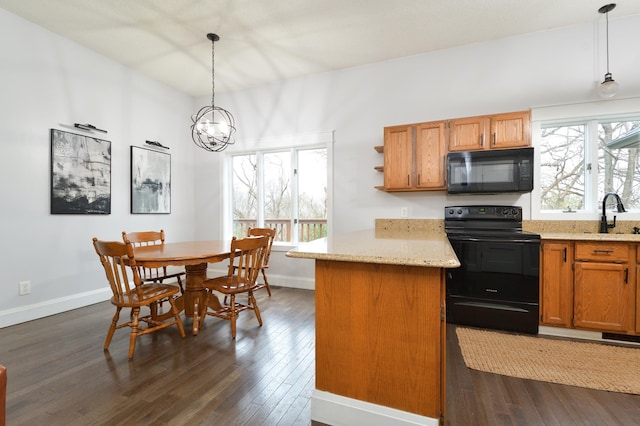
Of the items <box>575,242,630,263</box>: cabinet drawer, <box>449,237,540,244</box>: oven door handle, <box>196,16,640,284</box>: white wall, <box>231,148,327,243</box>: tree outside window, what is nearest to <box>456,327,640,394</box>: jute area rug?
<box>575,242,630,263</box>: cabinet drawer

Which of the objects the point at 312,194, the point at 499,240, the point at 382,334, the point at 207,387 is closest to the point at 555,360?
the point at 499,240

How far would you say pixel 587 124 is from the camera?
301cm

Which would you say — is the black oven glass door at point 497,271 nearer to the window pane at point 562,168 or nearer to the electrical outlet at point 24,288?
the window pane at point 562,168

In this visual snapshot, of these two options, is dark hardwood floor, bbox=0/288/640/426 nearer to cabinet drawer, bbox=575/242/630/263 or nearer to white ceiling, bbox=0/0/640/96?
cabinet drawer, bbox=575/242/630/263

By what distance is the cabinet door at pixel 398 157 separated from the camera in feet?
10.6

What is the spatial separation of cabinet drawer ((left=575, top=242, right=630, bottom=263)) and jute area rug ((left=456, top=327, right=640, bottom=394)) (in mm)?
713

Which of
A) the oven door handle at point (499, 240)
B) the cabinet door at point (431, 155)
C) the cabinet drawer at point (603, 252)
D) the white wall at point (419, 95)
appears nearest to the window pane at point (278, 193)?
the white wall at point (419, 95)

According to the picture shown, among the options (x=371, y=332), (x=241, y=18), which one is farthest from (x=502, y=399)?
(x=241, y=18)

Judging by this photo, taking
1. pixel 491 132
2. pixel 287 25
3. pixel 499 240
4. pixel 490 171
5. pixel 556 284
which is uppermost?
pixel 287 25

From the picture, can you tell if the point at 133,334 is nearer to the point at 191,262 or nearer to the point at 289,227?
the point at 191,262

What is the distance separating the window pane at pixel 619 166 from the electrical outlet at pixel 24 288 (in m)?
5.95

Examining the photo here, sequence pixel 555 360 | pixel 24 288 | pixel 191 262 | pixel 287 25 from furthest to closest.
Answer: pixel 287 25 → pixel 24 288 → pixel 191 262 → pixel 555 360

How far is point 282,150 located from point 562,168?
3504mm

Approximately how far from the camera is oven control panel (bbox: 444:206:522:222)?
121 inches
